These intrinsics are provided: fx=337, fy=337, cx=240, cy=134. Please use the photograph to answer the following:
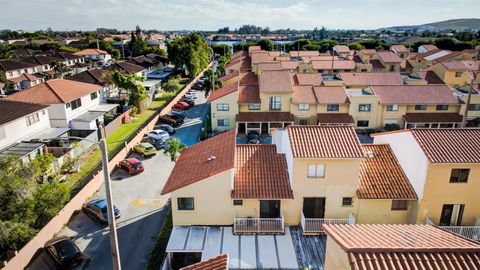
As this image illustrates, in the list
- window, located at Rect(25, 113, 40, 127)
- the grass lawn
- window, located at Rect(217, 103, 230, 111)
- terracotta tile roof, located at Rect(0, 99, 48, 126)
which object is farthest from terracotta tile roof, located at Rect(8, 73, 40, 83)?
window, located at Rect(217, 103, 230, 111)

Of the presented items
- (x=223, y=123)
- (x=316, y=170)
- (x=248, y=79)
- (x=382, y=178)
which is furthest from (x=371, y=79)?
(x=316, y=170)

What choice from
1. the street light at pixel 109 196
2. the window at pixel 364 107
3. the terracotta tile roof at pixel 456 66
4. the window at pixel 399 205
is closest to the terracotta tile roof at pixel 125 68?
the window at pixel 364 107

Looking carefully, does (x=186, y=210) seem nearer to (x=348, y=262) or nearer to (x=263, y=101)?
(x=348, y=262)

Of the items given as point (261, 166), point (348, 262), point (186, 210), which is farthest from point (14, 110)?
point (348, 262)

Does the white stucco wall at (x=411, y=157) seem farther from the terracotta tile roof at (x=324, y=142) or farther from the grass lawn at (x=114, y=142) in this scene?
the grass lawn at (x=114, y=142)

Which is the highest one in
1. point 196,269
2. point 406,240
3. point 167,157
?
point 406,240

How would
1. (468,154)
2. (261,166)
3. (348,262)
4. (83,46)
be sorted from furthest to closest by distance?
1. (83,46)
2. (261,166)
3. (468,154)
4. (348,262)
